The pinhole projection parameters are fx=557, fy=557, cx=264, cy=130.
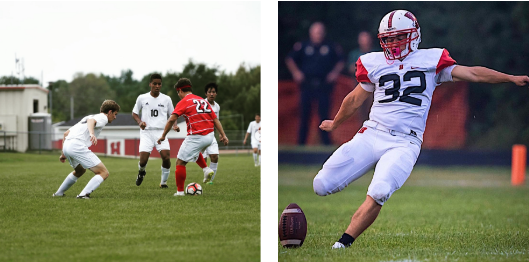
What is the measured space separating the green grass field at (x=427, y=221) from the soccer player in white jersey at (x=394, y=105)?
0.34 metres

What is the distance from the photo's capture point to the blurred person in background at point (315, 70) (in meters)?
Result: 11.1

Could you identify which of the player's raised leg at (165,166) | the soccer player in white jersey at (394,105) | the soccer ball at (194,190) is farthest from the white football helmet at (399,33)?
the player's raised leg at (165,166)

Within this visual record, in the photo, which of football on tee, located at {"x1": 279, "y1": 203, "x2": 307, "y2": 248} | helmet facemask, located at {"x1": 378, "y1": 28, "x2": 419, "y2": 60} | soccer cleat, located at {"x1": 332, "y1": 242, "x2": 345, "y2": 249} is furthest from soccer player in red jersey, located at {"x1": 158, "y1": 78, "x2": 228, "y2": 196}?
helmet facemask, located at {"x1": 378, "y1": 28, "x2": 419, "y2": 60}

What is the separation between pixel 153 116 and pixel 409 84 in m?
3.19

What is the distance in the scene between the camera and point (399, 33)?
3.45 m

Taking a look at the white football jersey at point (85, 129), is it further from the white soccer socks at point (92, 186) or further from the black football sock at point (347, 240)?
Answer: the black football sock at point (347, 240)

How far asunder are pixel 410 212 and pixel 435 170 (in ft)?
19.5

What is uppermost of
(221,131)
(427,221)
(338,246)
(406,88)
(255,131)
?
(406,88)

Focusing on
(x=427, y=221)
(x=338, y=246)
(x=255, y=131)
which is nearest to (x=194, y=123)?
(x=338, y=246)

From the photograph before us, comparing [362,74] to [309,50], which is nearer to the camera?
[362,74]

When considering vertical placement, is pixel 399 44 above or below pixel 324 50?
below

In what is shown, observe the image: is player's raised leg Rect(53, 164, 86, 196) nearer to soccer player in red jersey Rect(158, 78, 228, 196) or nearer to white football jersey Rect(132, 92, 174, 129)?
→ soccer player in red jersey Rect(158, 78, 228, 196)

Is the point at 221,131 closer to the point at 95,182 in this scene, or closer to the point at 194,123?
the point at 194,123

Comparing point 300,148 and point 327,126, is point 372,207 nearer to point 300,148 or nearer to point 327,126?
point 327,126
